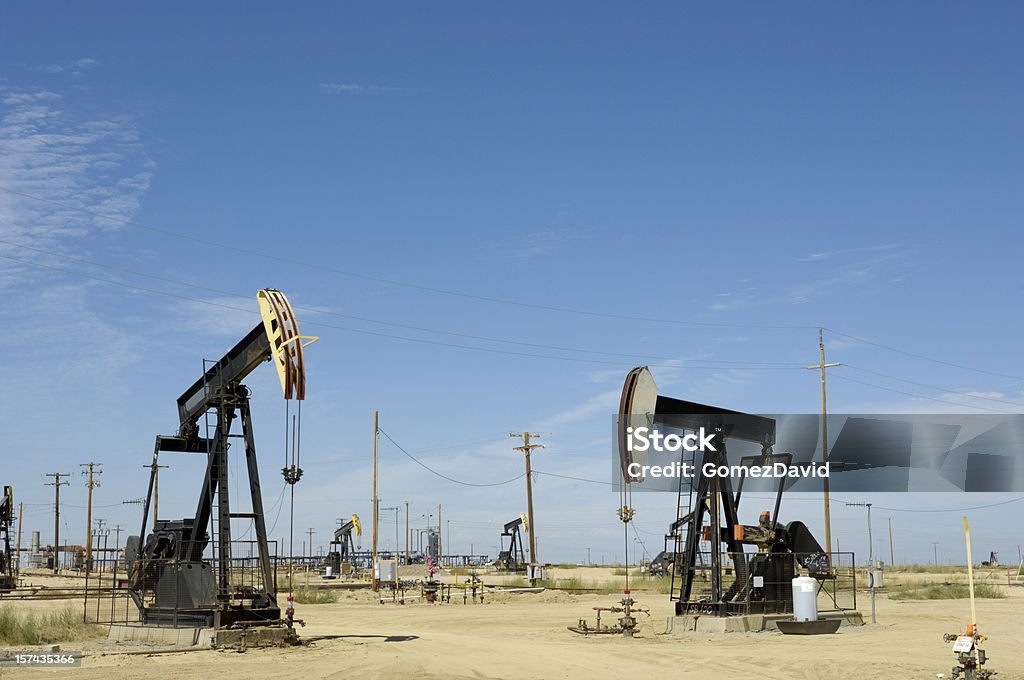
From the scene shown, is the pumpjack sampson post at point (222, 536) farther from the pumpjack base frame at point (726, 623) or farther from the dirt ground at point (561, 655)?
the pumpjack base frame at point (726, 623)

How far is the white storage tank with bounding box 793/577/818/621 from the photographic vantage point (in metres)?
17.5

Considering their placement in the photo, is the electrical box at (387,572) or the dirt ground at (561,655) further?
the electrical box at (387,572)

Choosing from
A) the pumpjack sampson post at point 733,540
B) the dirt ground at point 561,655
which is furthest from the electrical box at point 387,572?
the pumpjack sampson post at point 733,540

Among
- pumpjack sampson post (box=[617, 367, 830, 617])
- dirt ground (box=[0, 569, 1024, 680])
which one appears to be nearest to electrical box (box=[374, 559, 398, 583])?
dirt ground (box=[0, 569, 1024, 680])

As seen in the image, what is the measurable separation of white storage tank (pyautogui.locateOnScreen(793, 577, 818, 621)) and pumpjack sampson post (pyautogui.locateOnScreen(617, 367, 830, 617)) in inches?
34.0

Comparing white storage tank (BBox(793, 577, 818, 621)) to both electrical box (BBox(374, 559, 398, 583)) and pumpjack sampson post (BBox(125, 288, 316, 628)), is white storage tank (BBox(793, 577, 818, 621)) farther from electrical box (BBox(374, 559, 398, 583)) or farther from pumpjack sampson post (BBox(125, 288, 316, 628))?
electrical box (BBox(374, 559, 398, 583))

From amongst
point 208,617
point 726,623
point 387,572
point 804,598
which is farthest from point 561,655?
point 387,572

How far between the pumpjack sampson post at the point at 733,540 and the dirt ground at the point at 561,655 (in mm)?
943

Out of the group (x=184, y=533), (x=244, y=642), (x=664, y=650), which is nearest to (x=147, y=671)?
(x=244, y=642)

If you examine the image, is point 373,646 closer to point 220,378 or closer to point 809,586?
point 220,378

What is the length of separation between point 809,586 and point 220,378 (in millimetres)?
10142

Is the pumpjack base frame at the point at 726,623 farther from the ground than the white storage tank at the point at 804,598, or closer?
closer

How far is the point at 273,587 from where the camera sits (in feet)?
A: 53.1

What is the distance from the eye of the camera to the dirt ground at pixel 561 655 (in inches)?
504
